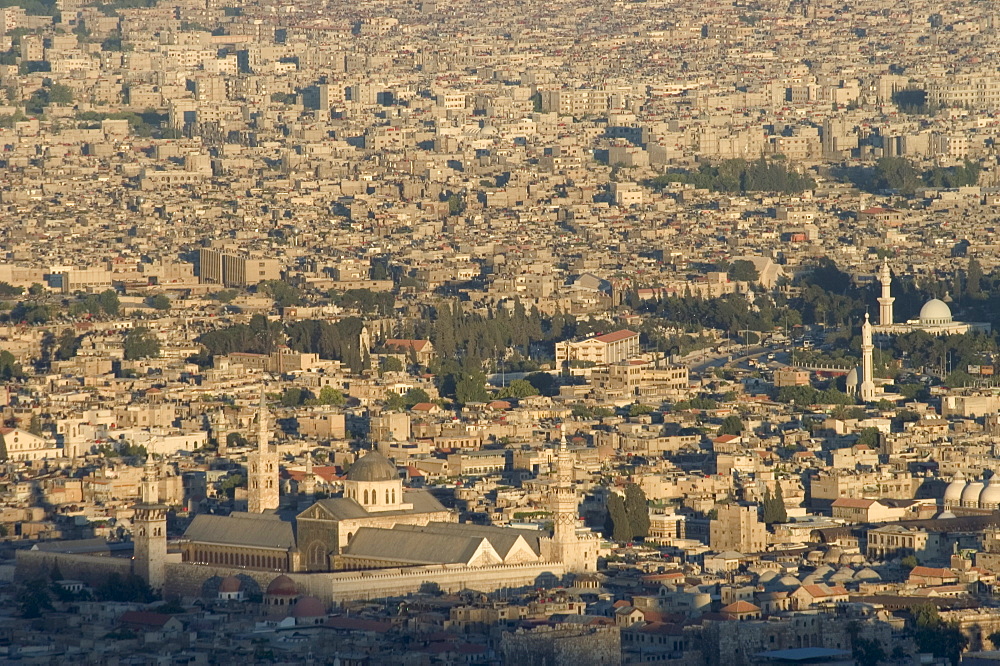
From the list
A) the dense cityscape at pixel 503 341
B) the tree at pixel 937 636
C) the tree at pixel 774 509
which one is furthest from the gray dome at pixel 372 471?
the tree at pixel 937 636

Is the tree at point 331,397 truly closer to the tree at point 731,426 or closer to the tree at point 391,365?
the tree at point 391,365

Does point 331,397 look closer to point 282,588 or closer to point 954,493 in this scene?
point 954,493

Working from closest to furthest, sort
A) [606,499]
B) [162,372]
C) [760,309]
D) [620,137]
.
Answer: [606,499] < [162,372] < [760,309] < [620,137]

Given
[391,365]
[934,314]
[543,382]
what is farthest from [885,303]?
[391,365]

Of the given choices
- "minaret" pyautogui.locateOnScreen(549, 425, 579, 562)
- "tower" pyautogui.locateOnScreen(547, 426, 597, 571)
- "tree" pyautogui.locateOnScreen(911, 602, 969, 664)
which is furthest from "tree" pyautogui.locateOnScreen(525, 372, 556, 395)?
"tree" pyautogui.locateOnScreen(911, 602, 969, 664)

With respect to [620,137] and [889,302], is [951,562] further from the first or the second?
[620,137]

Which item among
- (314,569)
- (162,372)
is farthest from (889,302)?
(314,569)

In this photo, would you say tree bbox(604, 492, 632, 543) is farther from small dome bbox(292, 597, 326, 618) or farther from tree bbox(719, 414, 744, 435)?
tree bbox(719, 414, 744, 435)
